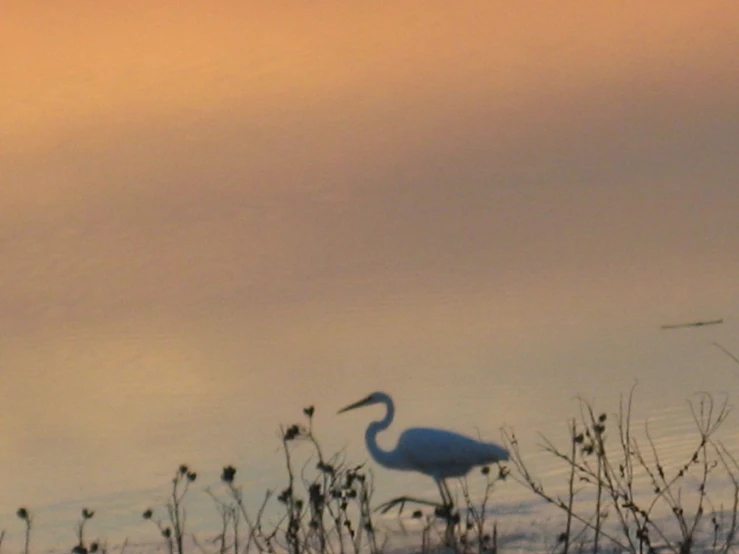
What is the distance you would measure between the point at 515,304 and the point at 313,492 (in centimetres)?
772

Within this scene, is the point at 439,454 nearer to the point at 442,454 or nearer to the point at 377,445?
the point at 442,454

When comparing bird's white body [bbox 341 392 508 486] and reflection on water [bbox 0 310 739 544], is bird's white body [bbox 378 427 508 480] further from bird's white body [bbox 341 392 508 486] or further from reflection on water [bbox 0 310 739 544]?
reflection on water [bbox 0 310 739 544]

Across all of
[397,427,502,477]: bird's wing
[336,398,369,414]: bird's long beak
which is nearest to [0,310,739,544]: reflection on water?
[336,398,369,414]: bird's long beak

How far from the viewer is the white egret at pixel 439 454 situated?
25.8 ft

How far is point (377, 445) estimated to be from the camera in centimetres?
857

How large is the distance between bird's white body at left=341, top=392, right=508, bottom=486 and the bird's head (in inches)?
20.2

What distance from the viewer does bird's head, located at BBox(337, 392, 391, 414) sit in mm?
8883

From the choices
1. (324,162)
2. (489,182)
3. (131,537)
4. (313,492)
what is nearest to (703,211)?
(489,182)

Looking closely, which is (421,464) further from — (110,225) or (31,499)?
(110,225)

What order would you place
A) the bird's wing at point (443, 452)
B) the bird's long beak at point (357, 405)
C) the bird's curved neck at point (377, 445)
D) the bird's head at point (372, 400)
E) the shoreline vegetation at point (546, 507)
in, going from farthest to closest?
the bird's long beak at point (357, 405) → the bird's head at point (372, 400) → the bird's curved neck at point (377, 445) → the bird's wing at point (443, 452) → the shoreline vegetation at point (546, 507)

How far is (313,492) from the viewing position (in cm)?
430

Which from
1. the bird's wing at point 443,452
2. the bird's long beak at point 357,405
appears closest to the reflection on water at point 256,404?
the bird's long beak at point 357,405

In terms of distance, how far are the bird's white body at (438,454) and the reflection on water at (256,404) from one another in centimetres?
11

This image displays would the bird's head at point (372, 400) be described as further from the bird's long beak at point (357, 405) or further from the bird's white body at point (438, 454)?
the bird's white body at point (438, 454)
